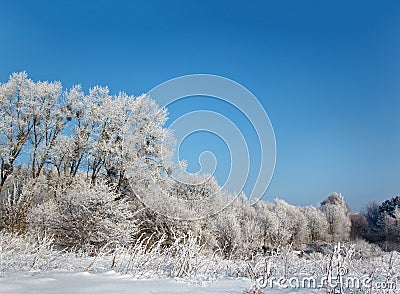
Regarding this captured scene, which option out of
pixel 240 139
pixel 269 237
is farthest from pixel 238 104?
pixel 269 237

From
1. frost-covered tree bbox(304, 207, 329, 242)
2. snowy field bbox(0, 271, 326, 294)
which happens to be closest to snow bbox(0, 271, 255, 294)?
snowy field bbox(0, 271, 326, 294)

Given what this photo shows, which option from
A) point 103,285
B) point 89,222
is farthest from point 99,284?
point 89,222

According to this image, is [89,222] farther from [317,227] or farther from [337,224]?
[337,224]

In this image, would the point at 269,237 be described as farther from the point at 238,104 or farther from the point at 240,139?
the point at 238,104

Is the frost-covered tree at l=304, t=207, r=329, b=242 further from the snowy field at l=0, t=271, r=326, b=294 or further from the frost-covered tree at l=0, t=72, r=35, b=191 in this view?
the snowy field at l=0, t=271, r=326, b=294

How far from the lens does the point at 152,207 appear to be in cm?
1590

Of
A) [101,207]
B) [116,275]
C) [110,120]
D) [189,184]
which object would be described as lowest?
[116,275]

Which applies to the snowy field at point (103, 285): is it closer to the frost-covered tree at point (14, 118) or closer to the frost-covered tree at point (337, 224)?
the frost-covered tree at point (14, 118)

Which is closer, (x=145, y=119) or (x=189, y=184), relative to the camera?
(x=145, y=119)

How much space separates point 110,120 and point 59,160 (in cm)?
353

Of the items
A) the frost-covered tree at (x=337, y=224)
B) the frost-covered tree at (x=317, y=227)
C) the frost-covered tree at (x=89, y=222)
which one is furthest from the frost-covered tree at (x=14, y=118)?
the frost-covered tree at (x=337, y=224)

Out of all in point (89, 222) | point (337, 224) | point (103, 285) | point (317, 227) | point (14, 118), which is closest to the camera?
point (103, 285)

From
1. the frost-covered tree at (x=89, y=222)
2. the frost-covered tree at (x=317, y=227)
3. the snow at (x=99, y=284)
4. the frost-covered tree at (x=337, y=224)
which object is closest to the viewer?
the snow at (x=99, y=284)

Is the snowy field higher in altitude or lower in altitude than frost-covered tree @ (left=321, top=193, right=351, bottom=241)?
lower
